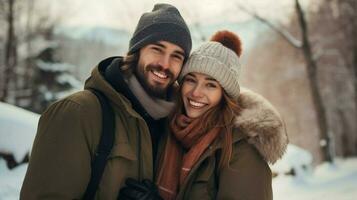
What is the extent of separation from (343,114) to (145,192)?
97.0 feet

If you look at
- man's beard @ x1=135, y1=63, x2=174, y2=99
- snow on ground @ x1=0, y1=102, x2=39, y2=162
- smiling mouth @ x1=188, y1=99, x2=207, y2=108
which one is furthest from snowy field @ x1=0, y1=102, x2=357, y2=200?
smiling mouth @ x1=188, y1=99, x2=207, y2=108

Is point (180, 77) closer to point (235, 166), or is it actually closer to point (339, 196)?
point (235, 166)

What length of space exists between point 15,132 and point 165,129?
2.33 m

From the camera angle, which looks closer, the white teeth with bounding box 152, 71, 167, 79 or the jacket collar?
the jacket collar

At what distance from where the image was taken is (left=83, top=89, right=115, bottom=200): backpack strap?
2375 millimetres

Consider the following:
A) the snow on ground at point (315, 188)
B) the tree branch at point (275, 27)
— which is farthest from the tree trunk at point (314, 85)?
the snow on ground at point (315, 188)

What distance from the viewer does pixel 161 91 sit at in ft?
9.86

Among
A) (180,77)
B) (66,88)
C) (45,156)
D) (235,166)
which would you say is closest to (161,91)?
(180,77)

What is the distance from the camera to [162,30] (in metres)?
3.06

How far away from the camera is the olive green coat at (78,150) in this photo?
2275 millimetres

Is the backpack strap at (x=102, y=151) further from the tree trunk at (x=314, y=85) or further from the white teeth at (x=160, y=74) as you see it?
the tree trunk at (x=314, y=85)

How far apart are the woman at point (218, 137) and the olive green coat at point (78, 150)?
1.09 ft

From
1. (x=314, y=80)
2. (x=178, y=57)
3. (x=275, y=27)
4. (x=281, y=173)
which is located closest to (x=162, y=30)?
(x=178, y=57)

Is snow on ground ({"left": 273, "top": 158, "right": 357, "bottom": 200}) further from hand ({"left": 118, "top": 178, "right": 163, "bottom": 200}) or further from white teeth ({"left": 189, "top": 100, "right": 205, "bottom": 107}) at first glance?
hand ({"left": 118, "top": 178, "right": 163, "bottom": 200})
